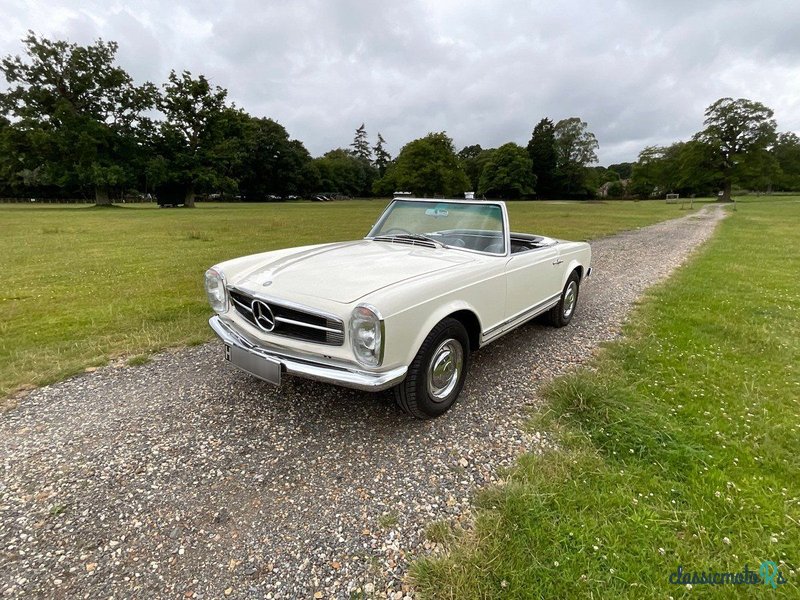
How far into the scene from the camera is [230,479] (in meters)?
2.33

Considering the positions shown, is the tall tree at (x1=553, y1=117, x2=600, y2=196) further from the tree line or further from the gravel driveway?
the gravel driveway

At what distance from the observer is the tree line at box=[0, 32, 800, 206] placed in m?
34.4

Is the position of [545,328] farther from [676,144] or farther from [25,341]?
Answer: [676,144]

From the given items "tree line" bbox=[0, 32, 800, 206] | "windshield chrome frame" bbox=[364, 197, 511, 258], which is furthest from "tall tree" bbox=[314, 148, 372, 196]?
"windshield chrome frame" bbox=[364, 197, 511, 258]

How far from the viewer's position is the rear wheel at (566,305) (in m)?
4.84

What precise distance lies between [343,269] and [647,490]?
7.79 ft

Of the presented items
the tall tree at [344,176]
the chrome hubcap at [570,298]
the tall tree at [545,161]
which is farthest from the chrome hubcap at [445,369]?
the tall tree at [545,161]

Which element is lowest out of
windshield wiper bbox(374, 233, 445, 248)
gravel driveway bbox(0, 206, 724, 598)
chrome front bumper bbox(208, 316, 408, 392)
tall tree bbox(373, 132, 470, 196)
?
gravel driveway bbox(0, 206, 724, 598)

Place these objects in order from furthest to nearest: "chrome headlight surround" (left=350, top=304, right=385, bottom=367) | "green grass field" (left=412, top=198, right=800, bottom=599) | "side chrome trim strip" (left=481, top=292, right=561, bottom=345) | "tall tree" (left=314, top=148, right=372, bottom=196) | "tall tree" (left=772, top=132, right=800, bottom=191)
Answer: "tall tree" (left=314, top=148, right=372, bottom=196)
"tall tree" (left=772, top=132, right=800, bottom=191)
"side chrome trim strip" (left=481, top=292, right=561, bottom=345)
"chrome headlight surround" (left=350, top=304, right=385, bottom=367)
"green grass field" (left=412, top=198, right=800, bottom=599)

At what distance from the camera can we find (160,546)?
1.90 metres

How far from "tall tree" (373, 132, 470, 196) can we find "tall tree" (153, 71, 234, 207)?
62.4ft

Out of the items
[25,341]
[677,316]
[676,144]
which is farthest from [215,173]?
[676,144]

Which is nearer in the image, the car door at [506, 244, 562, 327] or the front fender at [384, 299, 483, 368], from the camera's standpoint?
the front fender at [384, 299, 483, 368]

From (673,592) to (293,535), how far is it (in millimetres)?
1718
